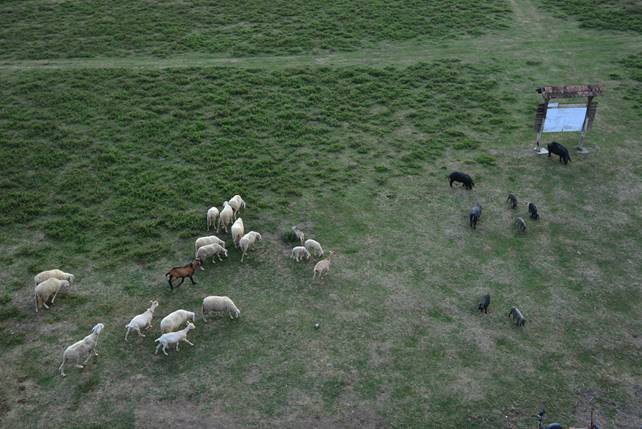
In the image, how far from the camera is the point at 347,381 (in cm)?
1199

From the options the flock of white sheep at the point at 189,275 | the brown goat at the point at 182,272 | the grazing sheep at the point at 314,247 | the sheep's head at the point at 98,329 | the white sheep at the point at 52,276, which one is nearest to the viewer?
the flock of white sheep at the point at 189,275

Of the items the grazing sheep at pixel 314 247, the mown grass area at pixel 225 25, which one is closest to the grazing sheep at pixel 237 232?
the grazing sheep at pixel 314 247

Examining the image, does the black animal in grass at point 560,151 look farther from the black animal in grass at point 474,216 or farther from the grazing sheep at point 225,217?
the grazing sheep at point 225,217

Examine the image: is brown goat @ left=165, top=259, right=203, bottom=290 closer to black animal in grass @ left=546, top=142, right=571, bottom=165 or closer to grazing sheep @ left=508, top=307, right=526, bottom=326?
grazing sheep @ left=508, top=307, right=526, bottom=326

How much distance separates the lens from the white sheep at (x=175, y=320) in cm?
1273

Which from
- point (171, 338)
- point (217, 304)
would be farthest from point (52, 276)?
point (217, 304)

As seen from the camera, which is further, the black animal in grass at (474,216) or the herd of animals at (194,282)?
the black animal in grass at (474,216)

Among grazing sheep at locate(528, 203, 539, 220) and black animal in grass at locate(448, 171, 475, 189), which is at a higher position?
black animal in grass at locate(448, 171, 475, 189)

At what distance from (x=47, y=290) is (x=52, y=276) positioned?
2.04 ft

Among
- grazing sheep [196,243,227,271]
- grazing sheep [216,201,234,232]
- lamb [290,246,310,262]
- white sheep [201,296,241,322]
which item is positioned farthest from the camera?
grazing sheep [216,201,234,232]

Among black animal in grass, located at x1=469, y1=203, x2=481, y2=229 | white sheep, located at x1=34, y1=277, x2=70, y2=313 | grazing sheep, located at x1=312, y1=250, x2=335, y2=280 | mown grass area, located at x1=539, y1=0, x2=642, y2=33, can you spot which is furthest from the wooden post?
white sheep, located at x1=34, y1=277, x2=70, y2=313

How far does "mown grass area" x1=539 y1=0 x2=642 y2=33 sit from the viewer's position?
32406mm

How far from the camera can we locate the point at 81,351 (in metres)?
12.0

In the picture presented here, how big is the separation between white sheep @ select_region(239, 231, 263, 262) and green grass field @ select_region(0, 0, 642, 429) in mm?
306
